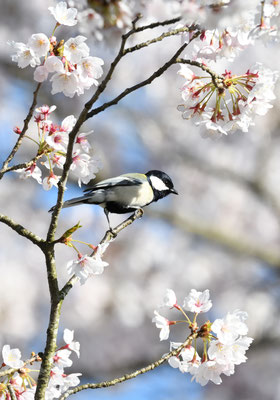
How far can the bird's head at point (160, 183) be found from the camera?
3.49 m

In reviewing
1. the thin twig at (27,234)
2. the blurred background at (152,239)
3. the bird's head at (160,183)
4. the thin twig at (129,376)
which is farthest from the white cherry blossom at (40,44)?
the blurred background at (152,239)

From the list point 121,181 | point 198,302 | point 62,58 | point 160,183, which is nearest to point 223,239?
point 160,183

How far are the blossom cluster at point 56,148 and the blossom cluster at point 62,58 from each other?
0.29 feet

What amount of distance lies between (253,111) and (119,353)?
5.77 meters

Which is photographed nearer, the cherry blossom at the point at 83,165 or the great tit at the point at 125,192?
the cherry blossom at the point at 83,165

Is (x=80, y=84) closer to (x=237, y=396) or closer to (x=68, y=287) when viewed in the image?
(x=68, y=287)

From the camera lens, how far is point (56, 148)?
183cm

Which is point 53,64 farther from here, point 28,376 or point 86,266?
point 28,376

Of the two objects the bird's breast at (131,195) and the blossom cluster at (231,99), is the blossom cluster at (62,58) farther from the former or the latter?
the bird's breast at (131,195)

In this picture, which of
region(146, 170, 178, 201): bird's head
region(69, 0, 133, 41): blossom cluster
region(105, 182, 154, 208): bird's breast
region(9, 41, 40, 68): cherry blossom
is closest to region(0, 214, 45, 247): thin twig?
region(9, 41, 40, 68): cherry blossom

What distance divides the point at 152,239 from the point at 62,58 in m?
6.44

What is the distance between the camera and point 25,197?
327 inches

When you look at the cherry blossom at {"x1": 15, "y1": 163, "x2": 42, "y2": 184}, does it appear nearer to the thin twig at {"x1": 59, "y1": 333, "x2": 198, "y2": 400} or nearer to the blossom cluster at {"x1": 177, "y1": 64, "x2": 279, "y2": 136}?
the blossom cluster at {"x1": 177, "y1": 64, "x2": 279, "y2": 136}

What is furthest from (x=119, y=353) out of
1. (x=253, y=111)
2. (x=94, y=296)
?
(x=253, y=111)
